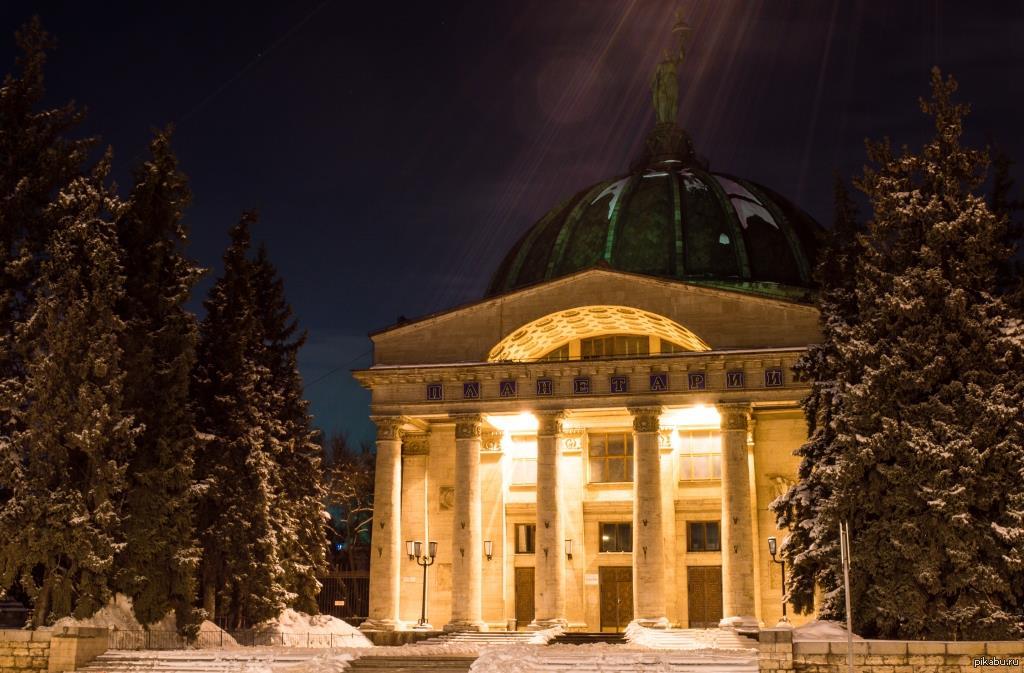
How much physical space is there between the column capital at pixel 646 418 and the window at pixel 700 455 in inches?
151

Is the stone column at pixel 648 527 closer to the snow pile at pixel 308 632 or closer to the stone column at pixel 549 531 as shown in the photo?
the stone column at pixel 549 531

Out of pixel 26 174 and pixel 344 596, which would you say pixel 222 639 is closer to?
pixel 26 174

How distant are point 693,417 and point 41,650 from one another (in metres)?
20.1

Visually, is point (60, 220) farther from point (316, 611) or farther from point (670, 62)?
point (670, 62)

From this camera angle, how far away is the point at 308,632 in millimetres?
34125

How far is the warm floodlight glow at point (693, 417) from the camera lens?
36000mm

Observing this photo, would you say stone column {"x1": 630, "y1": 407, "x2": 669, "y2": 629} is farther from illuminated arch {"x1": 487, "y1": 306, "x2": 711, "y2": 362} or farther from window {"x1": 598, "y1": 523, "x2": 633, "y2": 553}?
window {"x1": 598, "y1": 523, "x2": 633, "y2": 553}

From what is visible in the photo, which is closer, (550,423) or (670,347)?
(550,423)

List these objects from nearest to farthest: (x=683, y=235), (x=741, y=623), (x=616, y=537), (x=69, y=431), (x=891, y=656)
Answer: (x=891, y=656) → (x=69, y=431) → (x=741, y=623) → (x=616, y=537) → (x=683, y=235)

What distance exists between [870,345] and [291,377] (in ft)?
63.2

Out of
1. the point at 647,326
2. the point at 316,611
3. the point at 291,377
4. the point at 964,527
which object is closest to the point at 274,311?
the point at 291,377

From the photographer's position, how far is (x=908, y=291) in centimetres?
2538

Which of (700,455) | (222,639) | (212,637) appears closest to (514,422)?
(700,455)

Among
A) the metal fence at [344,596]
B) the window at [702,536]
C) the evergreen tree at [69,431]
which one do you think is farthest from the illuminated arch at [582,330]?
the metal fence at [344,596]
